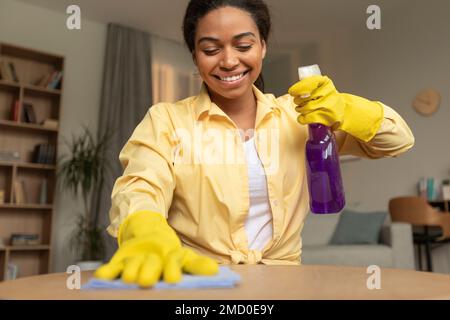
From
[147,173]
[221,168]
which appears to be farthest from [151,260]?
[221,168]

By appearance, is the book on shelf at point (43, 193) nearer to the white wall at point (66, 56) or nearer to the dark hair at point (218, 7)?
the white wall at point (66, 56)

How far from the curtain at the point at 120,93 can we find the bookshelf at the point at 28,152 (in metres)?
0.58

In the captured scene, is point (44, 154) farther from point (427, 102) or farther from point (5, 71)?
point (427, 102)

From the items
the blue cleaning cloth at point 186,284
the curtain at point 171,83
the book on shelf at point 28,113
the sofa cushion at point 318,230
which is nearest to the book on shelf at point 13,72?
the book on shelf at point 28,113

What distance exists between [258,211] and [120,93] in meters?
4.32

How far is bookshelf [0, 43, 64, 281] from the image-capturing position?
4.21m

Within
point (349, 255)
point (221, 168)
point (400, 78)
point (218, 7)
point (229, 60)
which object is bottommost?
point (349, 255)

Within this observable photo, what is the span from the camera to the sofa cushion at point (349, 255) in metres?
3.64

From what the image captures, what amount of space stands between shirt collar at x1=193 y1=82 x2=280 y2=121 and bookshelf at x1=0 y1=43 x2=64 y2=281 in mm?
3452

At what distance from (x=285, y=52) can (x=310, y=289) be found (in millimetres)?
5235

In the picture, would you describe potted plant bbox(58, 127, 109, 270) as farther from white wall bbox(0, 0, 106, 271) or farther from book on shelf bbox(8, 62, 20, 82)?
book on shelf bbox(8, 62, 20, 82)

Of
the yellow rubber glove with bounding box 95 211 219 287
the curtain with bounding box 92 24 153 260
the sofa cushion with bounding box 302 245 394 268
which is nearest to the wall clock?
the sofa cushion with bounding box 302 245 394 268

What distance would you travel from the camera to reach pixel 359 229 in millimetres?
4059

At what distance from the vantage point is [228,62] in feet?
3.51
